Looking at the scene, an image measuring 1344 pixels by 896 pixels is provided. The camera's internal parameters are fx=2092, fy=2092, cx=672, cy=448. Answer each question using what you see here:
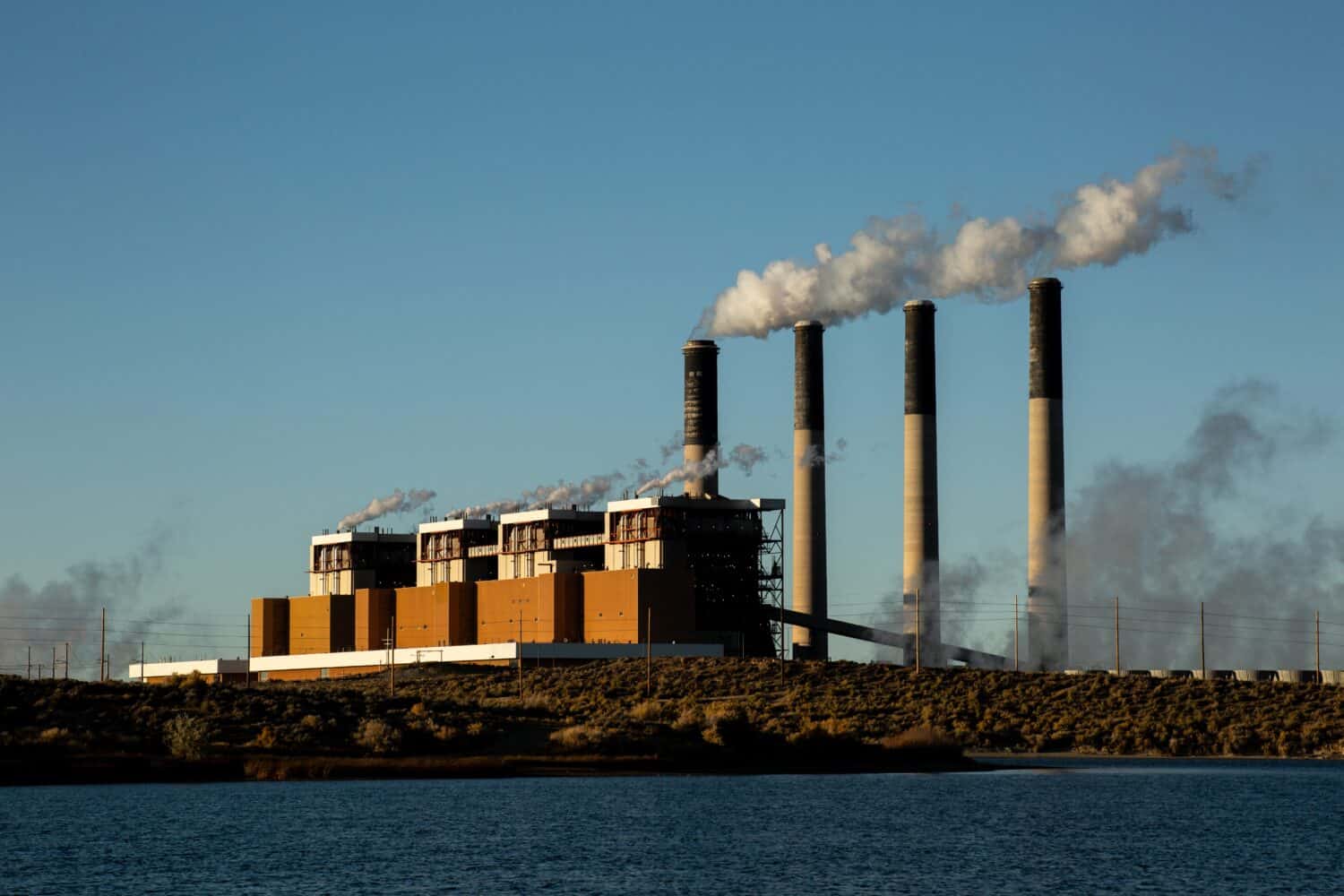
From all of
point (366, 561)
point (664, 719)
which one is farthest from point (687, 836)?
point (366, 561)

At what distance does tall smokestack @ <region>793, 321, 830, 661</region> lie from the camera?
404 ft

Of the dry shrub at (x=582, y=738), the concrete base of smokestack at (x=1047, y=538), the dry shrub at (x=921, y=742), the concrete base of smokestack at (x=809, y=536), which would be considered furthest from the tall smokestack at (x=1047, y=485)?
the dry shrub at (x=582, y=738)

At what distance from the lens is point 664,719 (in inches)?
3474

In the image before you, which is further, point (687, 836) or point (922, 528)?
point (922, 528)

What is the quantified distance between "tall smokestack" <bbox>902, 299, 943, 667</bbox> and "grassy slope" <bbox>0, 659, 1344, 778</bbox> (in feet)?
32.3

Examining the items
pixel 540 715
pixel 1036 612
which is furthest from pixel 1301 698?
pixel 540 715

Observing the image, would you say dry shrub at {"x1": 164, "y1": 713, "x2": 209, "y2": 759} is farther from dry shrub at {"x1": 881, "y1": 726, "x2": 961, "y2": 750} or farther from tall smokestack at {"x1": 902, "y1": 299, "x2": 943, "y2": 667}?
tall smokestack at {"x1": 902, "y1": 299, "x2": 943, "y2": 667}

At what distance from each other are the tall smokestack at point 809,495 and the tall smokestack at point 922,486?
5801 mm

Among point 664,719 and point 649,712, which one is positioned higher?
point 649,712

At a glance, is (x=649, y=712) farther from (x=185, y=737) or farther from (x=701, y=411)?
(x=701, y=411)

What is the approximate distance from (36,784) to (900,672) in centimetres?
5039

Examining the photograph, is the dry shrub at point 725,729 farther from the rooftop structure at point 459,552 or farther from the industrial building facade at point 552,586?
the rooftop structure at point 459,552

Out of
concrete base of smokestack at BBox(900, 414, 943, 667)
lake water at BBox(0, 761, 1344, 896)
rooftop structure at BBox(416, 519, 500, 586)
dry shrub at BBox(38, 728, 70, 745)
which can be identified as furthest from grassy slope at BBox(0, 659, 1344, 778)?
rooftop structure at BBox(416, 519, 500, 586)

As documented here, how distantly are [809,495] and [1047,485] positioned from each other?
15.1 m
